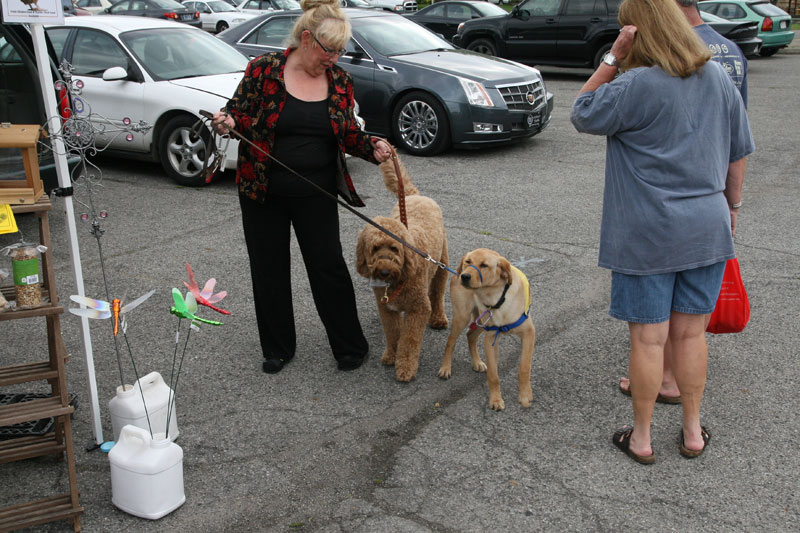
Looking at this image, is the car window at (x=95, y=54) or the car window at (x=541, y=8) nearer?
the car window at (x=95, y=54)

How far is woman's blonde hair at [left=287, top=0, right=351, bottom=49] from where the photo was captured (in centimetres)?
363

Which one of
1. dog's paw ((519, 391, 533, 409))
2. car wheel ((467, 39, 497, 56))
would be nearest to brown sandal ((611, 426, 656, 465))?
dog's paw ((519, 391, 533, 409))

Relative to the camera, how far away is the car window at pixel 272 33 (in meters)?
10.7

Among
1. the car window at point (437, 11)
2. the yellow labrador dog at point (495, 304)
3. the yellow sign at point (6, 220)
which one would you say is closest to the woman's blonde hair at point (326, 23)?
the yellow labrador dog at point (495, 304)

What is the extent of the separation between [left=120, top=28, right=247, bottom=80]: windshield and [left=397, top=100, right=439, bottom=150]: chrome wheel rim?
2140 millimetres

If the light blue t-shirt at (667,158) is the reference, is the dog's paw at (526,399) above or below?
below

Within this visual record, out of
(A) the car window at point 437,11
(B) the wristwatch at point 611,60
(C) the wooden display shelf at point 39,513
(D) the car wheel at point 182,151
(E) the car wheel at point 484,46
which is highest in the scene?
(A) the car window at point 437,11

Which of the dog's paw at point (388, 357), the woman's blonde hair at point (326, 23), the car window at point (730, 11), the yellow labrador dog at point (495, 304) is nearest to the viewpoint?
the woman's blonde hair at point (326, 23)

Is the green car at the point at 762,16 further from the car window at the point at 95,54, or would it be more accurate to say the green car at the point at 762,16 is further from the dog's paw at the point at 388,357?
the dog's paw at the point at 388,357

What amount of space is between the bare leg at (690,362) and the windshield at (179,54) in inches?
260

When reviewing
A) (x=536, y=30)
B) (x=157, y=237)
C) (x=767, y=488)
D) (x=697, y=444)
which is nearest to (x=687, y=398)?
(x=697, y=444)

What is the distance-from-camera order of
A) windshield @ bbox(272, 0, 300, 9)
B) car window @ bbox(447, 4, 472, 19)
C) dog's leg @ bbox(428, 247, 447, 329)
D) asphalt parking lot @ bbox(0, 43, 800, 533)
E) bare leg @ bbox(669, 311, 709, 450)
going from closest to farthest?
asphalt parking lot @ bbox(0, 43, 800, 533), bare leg @ bbox(669, 311, 709, 450), dog's leg @ bbox(428, 247, 447, 329), car window @ bbox(447, 4, 472, 19), windshield @ bbox(272, 0, 300, 9)

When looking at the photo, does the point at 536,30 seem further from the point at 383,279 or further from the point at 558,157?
the point at 383,279

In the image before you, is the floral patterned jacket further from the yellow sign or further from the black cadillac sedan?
the black cadillac sedan
